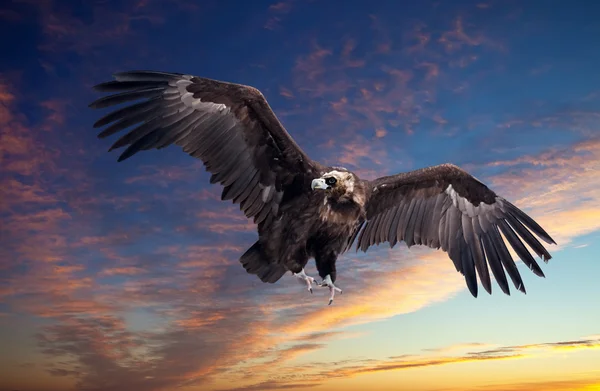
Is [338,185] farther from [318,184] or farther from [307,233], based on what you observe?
[307,233]

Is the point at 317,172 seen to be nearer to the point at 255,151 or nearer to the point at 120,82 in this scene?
the point at 255,151

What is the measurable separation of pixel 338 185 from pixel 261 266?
1.52m

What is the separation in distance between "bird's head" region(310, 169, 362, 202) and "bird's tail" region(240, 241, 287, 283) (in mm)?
1160

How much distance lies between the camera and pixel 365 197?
7391mm

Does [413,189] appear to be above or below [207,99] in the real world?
below

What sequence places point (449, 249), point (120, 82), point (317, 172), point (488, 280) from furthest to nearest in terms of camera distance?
point (449, 249)
point (488, 280)
point (317, 172)
point (120, 82)

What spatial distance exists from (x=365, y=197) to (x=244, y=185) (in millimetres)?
1674

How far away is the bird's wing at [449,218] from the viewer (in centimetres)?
878

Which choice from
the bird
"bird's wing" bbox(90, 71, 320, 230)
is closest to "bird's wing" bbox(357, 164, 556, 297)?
the bird

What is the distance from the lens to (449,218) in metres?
9.27

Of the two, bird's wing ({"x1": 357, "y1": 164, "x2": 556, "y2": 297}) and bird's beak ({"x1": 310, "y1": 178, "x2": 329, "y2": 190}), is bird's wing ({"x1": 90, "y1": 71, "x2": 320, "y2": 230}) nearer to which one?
bird's beak ({"x1": 310, "y1": 178, "x2": 329, "y2": 190})

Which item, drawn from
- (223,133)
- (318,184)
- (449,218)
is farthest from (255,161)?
(449,218)

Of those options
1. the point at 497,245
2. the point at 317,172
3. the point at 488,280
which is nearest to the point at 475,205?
the point at 497,245

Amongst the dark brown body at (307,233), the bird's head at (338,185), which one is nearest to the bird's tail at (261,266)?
the dark brown body at (307,233)
